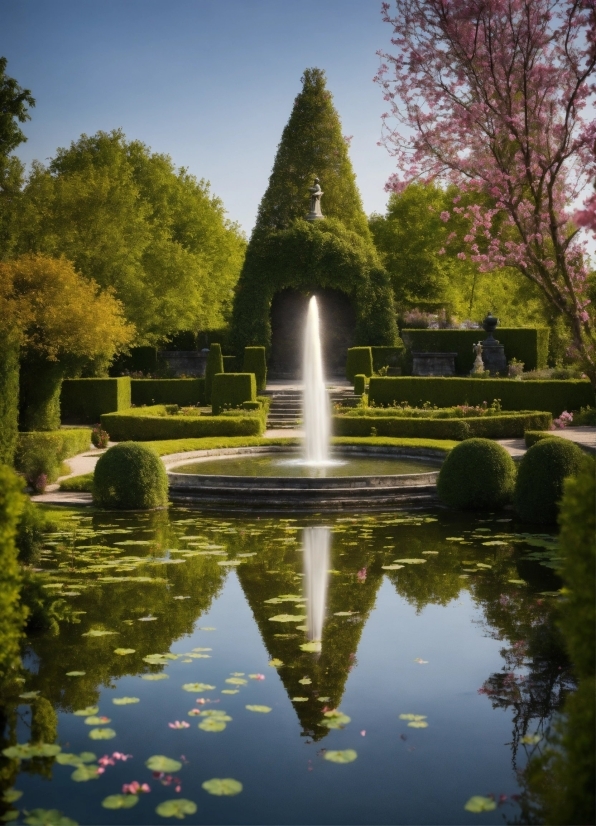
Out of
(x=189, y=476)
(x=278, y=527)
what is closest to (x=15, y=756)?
(x=278, y=527)

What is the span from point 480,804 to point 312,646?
106 inches

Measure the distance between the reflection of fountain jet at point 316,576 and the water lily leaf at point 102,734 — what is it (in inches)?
88.4

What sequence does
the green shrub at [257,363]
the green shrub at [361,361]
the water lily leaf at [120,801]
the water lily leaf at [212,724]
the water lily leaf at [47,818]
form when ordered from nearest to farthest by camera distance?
the water lily leaf at [47,818] → the water lily leaf at [120,801] → the water lily leaf at [212,724] → the green shrub at [361,361] → the green shrub at [257,363]

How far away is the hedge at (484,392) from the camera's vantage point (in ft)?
87.0

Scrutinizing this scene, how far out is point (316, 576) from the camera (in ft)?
32.2

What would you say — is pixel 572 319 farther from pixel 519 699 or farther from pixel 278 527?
pixel 278 527

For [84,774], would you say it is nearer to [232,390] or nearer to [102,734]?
[102,734]

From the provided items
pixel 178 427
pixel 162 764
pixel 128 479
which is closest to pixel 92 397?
pixel 178 427

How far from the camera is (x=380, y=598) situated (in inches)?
356

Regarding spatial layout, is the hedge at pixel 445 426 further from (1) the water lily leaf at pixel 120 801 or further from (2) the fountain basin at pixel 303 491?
(1) the water lily leaf at pixel 120 801

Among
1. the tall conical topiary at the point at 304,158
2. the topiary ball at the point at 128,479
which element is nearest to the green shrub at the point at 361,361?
the tall conical topiary at the point at 304,158

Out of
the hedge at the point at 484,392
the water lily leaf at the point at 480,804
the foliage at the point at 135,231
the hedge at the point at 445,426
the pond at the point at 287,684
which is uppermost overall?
the foliage at the point at 135,231

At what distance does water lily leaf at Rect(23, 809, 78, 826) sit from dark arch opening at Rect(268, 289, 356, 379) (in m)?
34.5

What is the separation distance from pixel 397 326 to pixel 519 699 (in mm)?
32626
